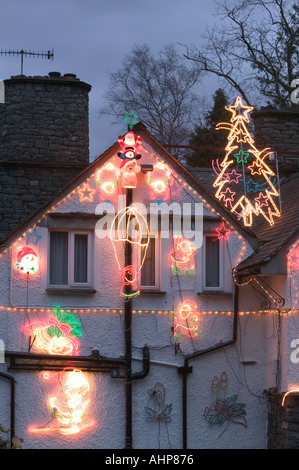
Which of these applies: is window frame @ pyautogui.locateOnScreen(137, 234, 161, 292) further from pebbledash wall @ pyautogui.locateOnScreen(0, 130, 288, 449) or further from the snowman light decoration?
the snowman light decoration

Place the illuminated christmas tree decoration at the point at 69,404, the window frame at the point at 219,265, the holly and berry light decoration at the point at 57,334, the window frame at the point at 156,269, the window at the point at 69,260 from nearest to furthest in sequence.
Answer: the illuminated christmas tree decoration at the point at 69,404 → the holly and berry light decoration at the point at 57,334 → the window at the point at 69,260 → the window frame at the point at 156,269 → the window frame at the point at 219,265

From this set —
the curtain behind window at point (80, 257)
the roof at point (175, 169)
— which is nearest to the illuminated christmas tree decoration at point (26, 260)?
the roof at point (175, 169)

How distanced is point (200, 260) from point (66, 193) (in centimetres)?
281

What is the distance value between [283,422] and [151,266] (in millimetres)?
3727

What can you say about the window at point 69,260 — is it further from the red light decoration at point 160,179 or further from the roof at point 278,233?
the roof at point 278,233

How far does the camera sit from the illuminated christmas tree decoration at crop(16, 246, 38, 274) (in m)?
15.1

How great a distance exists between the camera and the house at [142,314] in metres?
15.1

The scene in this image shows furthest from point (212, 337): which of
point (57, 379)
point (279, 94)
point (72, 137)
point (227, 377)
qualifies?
point (279, 94)

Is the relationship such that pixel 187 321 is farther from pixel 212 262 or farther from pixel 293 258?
pixel 293 258

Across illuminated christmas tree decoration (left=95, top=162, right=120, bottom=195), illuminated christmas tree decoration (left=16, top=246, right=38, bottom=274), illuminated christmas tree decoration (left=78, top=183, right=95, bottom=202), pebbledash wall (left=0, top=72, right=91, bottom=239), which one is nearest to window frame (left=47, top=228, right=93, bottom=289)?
illuminated christmas tree decoration (left=16, top=246, right=38, bottom=274)

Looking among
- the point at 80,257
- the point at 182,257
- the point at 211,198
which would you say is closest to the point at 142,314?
the point at 182,257

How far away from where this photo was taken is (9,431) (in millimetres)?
14812

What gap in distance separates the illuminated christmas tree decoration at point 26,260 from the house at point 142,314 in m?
0.02

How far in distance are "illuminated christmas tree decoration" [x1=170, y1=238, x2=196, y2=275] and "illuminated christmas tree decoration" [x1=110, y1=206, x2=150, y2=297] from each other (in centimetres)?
55
